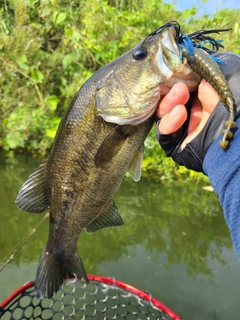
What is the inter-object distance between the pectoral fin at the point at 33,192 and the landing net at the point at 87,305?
2.70ft

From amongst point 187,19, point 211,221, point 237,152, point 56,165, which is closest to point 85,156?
point 56,165

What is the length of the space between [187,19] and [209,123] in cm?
532

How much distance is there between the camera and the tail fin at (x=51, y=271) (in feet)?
5.92

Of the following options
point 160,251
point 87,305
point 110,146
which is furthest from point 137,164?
point 160,251

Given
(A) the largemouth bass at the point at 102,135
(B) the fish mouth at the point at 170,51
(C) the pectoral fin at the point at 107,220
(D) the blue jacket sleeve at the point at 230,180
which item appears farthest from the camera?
(C) the pectoral fin at the point at 107,220

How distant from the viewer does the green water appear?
9.62 ft

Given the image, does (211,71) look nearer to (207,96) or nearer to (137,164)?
(207,96)

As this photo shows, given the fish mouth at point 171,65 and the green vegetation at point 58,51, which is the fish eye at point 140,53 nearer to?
the fish mouth at point 171,65

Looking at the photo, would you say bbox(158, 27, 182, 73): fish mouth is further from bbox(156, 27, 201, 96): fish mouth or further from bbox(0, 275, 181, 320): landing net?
bbox(0, 275, 181, 320): landing net

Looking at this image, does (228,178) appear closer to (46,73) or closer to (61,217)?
(61,217)

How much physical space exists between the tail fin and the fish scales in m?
1.13

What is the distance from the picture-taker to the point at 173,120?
135 centimetres

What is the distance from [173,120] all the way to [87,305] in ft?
6.05

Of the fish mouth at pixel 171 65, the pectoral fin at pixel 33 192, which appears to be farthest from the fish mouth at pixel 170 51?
the pectoral fin at pixel 33 192
